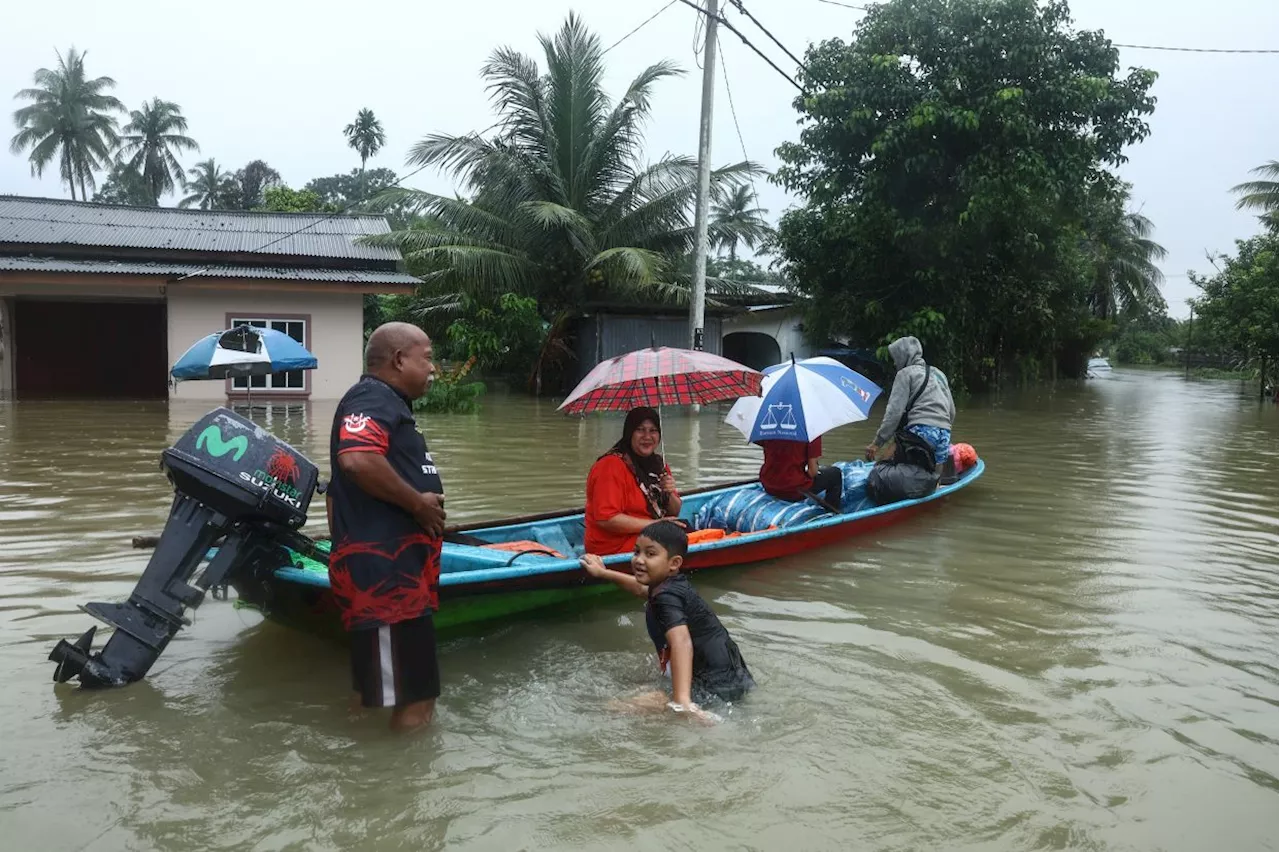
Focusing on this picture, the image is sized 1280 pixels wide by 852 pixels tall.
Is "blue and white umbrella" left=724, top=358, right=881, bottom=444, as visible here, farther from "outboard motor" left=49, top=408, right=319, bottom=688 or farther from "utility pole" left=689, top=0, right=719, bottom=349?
"utility pole" left=689, top=0, right=719, bottom=349

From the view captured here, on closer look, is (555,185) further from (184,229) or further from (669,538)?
(669,538)

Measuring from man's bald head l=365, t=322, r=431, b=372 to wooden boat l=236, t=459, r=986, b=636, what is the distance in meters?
1.03

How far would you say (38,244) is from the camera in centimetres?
1811

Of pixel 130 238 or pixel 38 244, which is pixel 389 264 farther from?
pixel 38 244

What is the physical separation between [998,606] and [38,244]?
18294 mm

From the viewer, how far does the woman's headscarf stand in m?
5.14

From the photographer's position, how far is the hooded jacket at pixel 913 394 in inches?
306

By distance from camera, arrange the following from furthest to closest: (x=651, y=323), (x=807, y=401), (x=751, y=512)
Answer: (x=651, y=323) → (x=751, y=512) → (x=807, y=401)

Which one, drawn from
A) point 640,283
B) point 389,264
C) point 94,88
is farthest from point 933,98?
point 94,88

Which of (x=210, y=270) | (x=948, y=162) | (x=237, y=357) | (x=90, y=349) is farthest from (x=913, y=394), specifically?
(x=90, y=349)

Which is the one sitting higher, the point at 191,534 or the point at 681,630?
the point at 191,534

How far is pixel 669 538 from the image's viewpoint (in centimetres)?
410

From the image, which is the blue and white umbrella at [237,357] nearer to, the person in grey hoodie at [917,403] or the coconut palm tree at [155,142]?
the person in grey hoodie at [917,403]

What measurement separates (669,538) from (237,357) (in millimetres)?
7887
